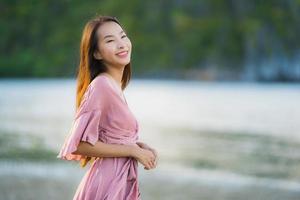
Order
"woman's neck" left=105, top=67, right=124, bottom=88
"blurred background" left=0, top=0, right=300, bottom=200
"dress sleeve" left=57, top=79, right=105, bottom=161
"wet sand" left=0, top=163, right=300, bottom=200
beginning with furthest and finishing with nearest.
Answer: "blurred background" left=0, top=0, right=300, bottom=200
"wet sand" left=0, top=163, right=300, bottom=200
"woman's neck" left=105, top=67, right=124, bottom=88
"dress sleeve" left=57, top=79, right=105, bottom=161

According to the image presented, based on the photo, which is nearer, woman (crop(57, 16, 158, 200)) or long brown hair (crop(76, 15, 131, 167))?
woman (crop(57, 16, 158, 200))

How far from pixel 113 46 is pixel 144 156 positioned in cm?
31

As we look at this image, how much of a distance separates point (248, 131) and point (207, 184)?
5.12 meters

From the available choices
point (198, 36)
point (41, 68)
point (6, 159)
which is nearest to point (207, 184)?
point (6, 159)

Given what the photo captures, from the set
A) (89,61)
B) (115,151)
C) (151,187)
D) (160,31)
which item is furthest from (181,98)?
(160,31)

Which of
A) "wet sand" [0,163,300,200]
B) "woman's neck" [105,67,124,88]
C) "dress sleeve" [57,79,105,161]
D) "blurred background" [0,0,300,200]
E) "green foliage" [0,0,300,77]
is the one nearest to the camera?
"dress sleeve" [57,79,105,161]

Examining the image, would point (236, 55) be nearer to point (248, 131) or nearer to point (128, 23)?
point (128, 23)

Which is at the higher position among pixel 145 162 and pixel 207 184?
pixel 145 162

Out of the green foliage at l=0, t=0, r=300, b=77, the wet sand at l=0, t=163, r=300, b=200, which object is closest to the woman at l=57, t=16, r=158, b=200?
the wet sand at l=0, t=163, r=300, b=200

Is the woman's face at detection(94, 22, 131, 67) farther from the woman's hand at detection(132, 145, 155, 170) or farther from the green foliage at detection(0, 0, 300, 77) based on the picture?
the green foliage at detection(0, 0, 300, 77)

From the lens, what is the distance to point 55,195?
19.7 ft

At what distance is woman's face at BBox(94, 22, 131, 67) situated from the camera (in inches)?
96.1

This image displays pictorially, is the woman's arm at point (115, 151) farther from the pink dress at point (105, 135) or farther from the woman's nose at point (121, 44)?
the woman's nose at point (121, 44)

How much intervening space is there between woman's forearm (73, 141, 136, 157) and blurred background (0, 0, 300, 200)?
11.4ft
